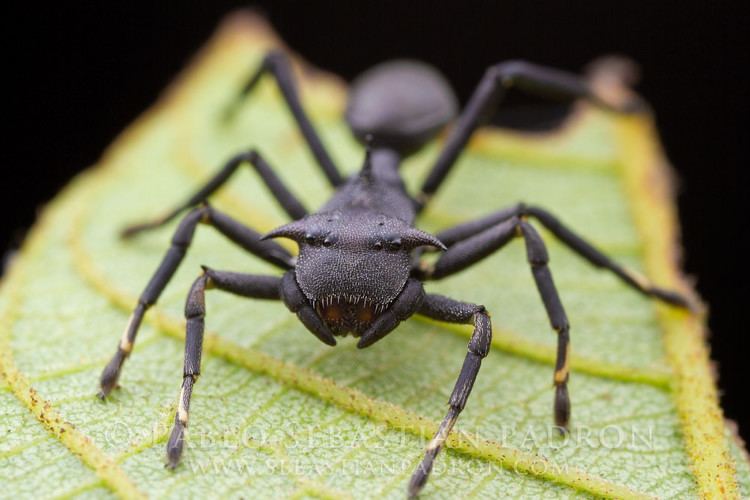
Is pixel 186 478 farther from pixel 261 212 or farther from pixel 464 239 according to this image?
pixel 261 212

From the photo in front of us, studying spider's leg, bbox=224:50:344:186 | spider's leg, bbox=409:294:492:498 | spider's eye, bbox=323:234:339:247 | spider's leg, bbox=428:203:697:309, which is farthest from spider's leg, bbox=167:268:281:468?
spider's leg, bbox=224:50:344:186

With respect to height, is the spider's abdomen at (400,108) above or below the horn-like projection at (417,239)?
above

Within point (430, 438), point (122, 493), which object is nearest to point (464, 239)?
point (430, 438)

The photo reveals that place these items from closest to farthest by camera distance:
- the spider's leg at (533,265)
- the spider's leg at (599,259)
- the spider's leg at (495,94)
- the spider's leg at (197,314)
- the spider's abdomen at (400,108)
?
the spider's leg at (197,314), the spider's leg at (533,265), the spider's leg at (599,259), the spider's leg at (495,94), the spider's abdomen at (400,108)

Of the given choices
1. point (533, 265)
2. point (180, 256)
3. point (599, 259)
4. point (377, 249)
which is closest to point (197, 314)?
point (180, 256)

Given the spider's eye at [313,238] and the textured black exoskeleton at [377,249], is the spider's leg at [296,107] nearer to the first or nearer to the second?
the textured black exoskeleton at [377,249]

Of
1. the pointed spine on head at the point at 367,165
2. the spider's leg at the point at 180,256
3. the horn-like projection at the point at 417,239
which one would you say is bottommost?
the spider's leg at the point at 180,256

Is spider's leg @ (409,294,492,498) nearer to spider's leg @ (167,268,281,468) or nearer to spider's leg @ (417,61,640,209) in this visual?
spider's leg @ (167,268,281,468)

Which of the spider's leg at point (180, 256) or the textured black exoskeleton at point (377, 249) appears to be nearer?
the textured black exoskeleton at point (377, 249)

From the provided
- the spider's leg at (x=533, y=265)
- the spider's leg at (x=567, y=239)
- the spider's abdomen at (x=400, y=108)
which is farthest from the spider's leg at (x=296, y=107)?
the spider's leg at (x=533, y=265)
